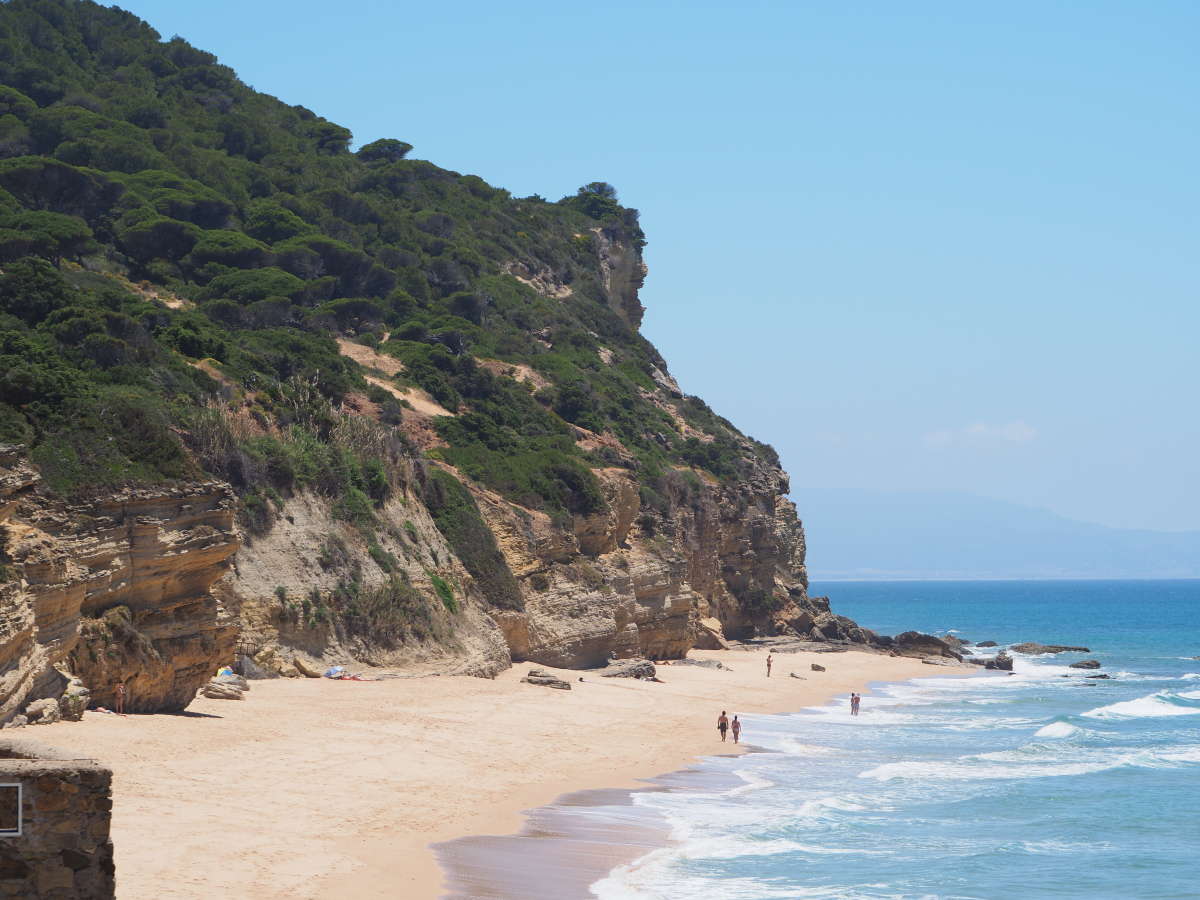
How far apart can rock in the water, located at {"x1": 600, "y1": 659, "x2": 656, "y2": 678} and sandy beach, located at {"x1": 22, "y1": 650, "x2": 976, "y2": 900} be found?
429 cm

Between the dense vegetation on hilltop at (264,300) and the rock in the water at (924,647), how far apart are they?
509 inches

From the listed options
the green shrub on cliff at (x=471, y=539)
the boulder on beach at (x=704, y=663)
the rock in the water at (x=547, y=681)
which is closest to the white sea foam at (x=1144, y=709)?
the boulder on beach at (x=704, y=663)

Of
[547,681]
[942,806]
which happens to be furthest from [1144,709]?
[942,806]

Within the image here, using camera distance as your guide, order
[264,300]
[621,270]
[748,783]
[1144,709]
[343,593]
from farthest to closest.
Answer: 1. [621,270]
2. [264,300]
3. [1144,709]
4. [343,593]
5. [748,783]

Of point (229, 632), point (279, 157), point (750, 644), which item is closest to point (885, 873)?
point (229, 632)

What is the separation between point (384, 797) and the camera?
19109 millimetres

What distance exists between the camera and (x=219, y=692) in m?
24.1

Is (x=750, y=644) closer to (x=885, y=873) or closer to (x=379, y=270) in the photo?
(x=379, y=270)

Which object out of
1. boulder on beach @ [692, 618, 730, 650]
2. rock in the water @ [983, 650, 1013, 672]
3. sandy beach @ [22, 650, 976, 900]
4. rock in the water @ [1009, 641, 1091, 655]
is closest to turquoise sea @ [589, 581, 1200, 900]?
sandy beach @ [22, 650, 976, 900]

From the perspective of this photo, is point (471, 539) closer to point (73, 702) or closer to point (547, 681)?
point (547, 681)

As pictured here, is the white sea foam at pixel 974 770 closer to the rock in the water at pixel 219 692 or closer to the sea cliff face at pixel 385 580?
the sea cliff face at pixel 385 580

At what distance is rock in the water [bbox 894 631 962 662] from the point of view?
65125 millimetres

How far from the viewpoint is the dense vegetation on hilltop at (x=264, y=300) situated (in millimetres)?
30016

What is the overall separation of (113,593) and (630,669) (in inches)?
857
